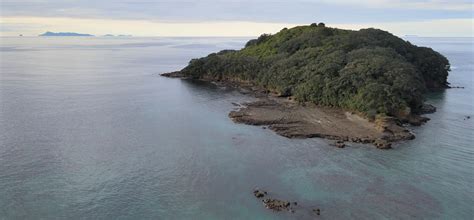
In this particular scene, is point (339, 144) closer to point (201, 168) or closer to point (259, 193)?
point (201, 168)

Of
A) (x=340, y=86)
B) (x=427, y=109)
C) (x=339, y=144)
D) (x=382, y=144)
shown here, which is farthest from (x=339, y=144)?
(x=427, y=109)

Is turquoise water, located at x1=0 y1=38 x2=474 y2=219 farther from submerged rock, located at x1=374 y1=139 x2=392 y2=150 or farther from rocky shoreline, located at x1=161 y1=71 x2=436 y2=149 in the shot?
rocky shoreline, located at x1=161 y1=71 x2=436 y2=149

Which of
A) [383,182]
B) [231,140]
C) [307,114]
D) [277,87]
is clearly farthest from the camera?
[277,87]

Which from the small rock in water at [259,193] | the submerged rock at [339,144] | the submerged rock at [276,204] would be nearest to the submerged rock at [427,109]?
the submerged rock at [339,144]

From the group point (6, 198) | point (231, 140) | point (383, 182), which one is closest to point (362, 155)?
point (383, 182)

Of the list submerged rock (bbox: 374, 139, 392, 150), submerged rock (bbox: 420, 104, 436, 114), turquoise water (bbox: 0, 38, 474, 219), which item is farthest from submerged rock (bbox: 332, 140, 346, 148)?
submerged rock (bbox: 420, 104, 436, 114)

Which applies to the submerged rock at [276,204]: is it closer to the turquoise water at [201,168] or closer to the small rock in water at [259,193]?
the turquoise water at [201,168]

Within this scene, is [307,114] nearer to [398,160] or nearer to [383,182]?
[398,160]
